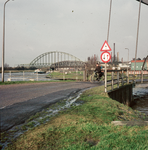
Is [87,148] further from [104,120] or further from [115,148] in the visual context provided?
[104,120]

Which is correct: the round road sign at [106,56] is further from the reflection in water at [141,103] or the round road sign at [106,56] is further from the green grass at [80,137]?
the green grass at [80,137]

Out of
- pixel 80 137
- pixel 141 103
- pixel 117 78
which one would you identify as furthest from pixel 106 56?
pixel 80 137

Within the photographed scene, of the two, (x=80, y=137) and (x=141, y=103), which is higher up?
(x=80, y=137)

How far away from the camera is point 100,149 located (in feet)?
9.48

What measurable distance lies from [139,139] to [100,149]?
91 centimetres

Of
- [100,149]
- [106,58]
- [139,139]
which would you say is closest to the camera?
[100,149]

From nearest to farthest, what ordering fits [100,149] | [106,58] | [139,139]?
[100,149]
[139,139]
[106,58]

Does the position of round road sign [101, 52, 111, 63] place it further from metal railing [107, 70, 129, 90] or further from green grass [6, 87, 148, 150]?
green grass [6, 87, 148, 150]

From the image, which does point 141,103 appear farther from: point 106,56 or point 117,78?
point 106,56

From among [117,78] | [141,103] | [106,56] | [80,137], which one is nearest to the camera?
[80,137]

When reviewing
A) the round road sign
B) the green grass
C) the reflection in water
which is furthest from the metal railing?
the green grass

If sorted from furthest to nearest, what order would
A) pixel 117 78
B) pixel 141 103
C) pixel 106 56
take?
pixel 141 103
pixel 117 78
pixel 106 56

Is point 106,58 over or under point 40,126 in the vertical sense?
over

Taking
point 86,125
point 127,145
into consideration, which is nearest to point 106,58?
point 86,125
